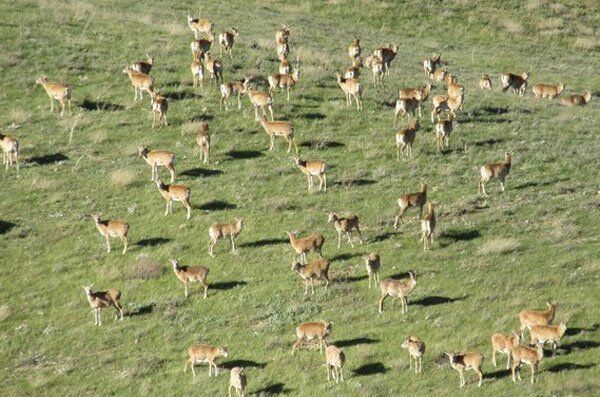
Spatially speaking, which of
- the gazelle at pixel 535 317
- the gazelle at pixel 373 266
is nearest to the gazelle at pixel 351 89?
the gazelle at pixel 373 266

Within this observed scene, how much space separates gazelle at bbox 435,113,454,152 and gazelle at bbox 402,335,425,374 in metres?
14.1

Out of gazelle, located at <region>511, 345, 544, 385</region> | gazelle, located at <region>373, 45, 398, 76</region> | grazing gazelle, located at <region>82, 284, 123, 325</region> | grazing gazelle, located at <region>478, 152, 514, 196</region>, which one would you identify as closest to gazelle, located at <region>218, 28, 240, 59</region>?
gazelle, located at <region>373, 45, 398, 76</region>

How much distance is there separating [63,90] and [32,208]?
24.2ft

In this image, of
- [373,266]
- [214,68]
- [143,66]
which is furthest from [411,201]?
[143,66]

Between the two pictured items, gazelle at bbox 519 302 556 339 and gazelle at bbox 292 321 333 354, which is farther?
gazelle at bbox 519 302 556 339

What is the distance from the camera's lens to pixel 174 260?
26406mm

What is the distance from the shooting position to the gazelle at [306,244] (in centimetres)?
2742

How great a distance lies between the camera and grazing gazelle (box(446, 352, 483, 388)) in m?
21.4

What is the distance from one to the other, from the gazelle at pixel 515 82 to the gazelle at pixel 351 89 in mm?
9033

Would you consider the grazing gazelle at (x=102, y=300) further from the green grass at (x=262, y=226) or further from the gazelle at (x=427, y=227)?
the gazelle at (x=427, y=227)

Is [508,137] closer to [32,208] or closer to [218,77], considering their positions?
[218,77]

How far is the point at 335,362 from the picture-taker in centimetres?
2181

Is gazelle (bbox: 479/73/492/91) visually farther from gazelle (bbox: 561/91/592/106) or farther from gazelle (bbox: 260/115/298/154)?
gazelle (bbox: 260/115/298/154)

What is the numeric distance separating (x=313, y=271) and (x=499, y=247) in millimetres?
6121
